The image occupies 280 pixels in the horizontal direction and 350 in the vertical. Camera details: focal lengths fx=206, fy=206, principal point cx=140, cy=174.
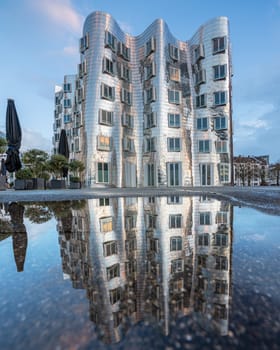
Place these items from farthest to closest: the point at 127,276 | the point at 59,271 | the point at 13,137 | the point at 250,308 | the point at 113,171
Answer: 1. the point at 113,171
2. the point at 13,137
3. the point at 59,271
4. the point at 127,276
5. the point at 250,308

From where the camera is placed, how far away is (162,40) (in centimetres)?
2261

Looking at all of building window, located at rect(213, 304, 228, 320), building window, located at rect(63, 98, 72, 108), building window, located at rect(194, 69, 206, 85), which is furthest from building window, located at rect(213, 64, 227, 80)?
building window, located at rect(63, 98, 72, 108)

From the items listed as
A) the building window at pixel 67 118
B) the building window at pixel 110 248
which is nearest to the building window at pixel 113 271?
the building window at pixel 110 248

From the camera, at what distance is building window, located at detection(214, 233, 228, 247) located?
2.84m

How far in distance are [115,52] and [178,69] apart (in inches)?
290

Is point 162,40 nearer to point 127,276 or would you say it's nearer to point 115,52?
point 115,52

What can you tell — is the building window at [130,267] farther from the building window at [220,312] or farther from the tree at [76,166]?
the tree at [76,166]

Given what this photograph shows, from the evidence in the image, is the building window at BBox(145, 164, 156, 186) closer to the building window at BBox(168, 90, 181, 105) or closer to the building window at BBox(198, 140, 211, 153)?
the building window at BBox(198, 140, 211, 153)

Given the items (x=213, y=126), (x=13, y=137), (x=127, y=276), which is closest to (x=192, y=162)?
(x=213, y=126)

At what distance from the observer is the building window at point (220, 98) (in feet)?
74.1

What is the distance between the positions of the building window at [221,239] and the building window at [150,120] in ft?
66.5

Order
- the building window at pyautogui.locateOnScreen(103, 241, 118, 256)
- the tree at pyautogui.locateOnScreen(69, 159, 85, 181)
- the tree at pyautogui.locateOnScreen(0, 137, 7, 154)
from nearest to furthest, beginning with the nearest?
1. the building window at pyautogui.locateOnScreen(103, 241, 118, 256)
2. the tree at pyautogui.locateOnScreen(0, 137, 7, 154)
3. the tree at pyautogui.locateOnScreen(69, 159, 85, 181)

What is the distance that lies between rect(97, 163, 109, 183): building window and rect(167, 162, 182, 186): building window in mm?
6646

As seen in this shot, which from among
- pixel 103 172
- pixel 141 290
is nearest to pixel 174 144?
pixel 103 172
